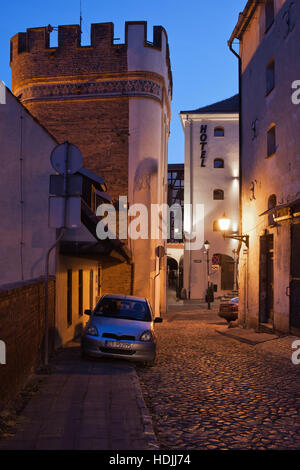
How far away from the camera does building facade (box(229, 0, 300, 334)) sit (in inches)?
504

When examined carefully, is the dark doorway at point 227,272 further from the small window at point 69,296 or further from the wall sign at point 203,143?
the small window at point 69,296

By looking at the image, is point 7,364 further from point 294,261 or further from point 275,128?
point 275,128

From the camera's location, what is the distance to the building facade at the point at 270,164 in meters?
12.8

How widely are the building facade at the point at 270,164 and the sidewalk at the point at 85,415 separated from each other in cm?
656

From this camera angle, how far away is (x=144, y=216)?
20.3m

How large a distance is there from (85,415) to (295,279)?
8.47 metres

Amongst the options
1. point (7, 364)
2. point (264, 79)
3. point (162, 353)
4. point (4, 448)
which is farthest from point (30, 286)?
point (264, 79)

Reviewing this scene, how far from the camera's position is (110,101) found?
20422 millimetres

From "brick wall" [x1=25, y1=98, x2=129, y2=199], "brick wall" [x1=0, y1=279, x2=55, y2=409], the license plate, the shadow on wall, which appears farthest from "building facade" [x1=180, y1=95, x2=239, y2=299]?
"brick wall" [x1=0, y1=279, x2=55, y2=409]

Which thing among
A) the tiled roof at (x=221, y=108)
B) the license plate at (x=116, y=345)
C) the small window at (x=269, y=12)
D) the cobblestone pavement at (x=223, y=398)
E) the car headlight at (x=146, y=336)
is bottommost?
the cobblestone pavement at (x=223, y=398)

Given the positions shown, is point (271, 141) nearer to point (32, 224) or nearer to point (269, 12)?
point (269, 12)

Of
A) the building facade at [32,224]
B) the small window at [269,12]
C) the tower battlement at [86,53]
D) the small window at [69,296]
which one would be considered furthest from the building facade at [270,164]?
the small window at [69,296]

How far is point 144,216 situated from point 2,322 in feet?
49.6

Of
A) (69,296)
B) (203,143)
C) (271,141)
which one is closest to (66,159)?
(69,296)
